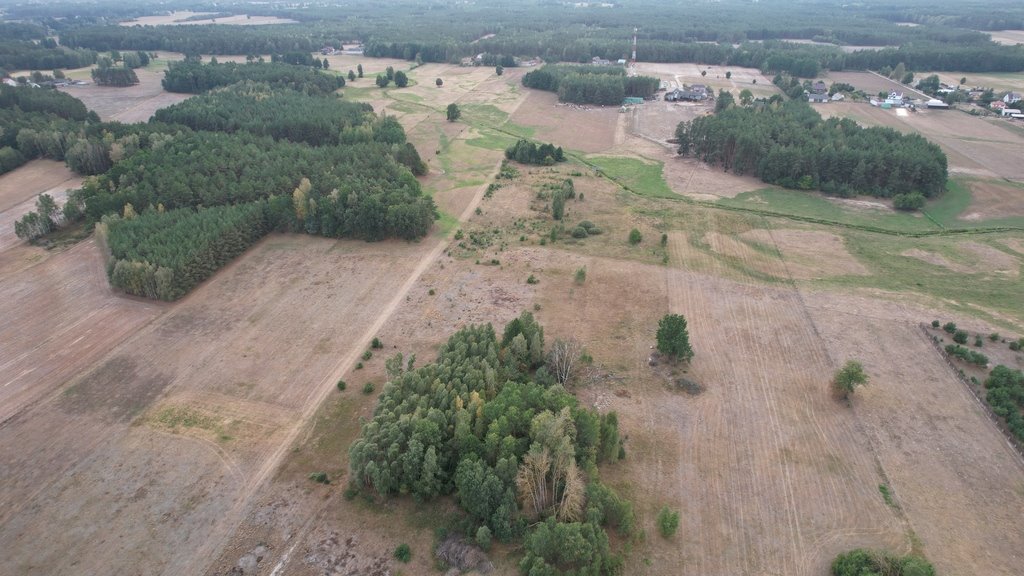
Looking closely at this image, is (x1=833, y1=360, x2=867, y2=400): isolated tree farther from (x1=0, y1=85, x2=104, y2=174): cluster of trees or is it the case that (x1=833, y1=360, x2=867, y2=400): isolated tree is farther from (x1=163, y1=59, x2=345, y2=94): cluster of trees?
(x1=163, y1=59, x2=345, y2=94): cluster of trees

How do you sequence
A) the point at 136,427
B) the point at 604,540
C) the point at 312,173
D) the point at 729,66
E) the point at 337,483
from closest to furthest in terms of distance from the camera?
the point at 604,540
the point at 337,483
the point at 136,427
the point at 312,173
the point at 729,66

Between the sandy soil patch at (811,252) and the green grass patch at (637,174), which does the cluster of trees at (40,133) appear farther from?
the sandy soil patch at (811,252)

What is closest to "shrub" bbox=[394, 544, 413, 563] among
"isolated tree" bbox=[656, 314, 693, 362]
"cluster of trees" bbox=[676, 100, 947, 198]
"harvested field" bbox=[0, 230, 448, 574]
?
"harvested field" bbox=[0, 230, 448, 574]

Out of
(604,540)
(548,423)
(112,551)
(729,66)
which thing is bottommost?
(112,551)

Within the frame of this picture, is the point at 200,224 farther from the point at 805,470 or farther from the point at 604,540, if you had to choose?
the point at 805,470

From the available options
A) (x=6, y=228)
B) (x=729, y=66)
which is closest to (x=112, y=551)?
(x=6, y=228)

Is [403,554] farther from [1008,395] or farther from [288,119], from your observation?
[288,119]
